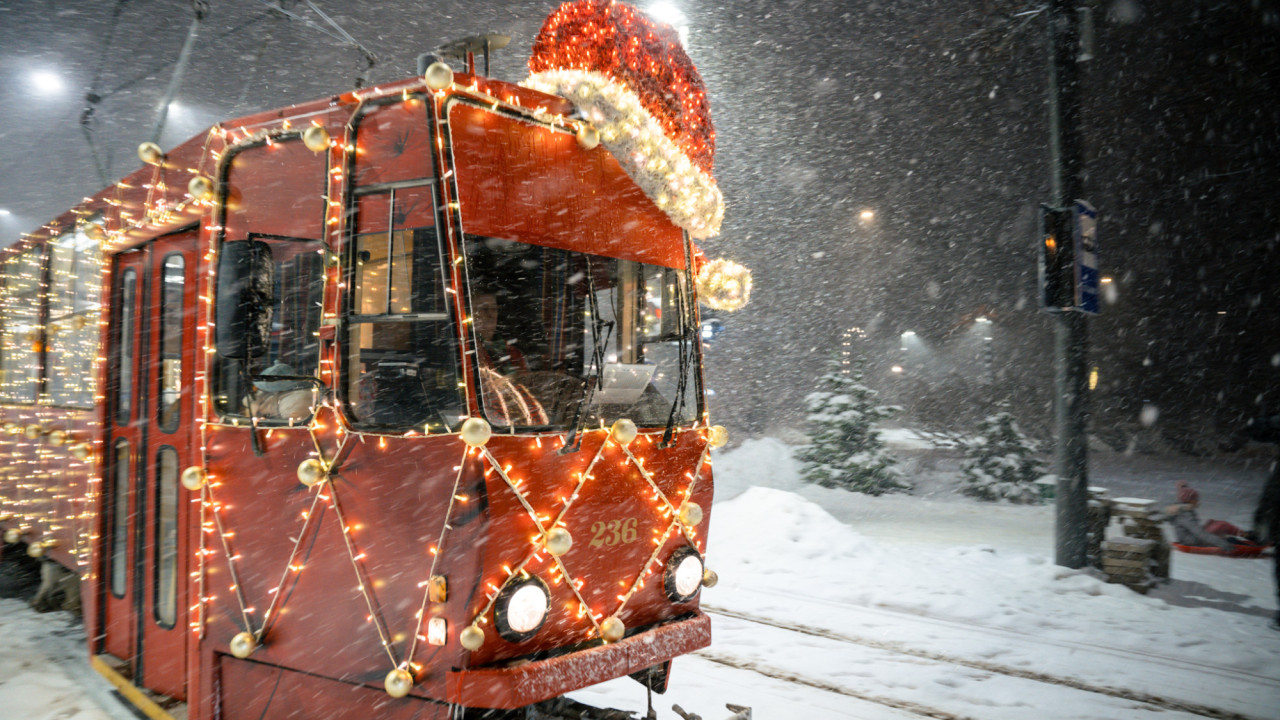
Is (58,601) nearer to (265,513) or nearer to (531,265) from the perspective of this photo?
(265,513)

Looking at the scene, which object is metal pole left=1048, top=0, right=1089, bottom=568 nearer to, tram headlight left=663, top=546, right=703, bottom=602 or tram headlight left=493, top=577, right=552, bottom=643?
tram headlight left=663, top=546, right=703, bottom=602

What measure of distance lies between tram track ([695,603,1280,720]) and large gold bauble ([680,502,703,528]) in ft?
6.42

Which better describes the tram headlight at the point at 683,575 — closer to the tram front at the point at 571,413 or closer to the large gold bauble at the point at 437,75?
the tram front at the point at 571,413

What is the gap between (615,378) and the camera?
3.92 metres

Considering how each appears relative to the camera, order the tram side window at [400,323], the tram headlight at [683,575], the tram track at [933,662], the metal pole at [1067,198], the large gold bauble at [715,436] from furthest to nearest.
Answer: the metal pole at [1067,198] → the tram track at [933,662] → the large gold bauble at [715,436] → the tram headlight at [683,575] → the tram side window at [400,323]

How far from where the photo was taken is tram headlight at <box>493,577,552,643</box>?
10.6ft

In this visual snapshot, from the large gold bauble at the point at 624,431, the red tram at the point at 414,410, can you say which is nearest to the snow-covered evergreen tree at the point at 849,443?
the red tram at the point at 414,410

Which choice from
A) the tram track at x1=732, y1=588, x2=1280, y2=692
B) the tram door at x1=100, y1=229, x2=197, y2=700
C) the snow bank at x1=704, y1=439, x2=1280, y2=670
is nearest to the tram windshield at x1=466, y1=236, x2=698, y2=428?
the tram door at x1=100, y1=229, x2=197, y2=700

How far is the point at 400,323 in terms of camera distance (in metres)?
3.48

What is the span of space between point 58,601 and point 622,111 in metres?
7.55

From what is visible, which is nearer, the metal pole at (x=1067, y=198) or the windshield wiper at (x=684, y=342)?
the windshield wiper at (x=684, y=342)

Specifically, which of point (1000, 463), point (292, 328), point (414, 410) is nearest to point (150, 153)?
point (292, 328)

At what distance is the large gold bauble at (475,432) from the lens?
3.05 m

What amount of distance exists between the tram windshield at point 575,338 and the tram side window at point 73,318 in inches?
144
